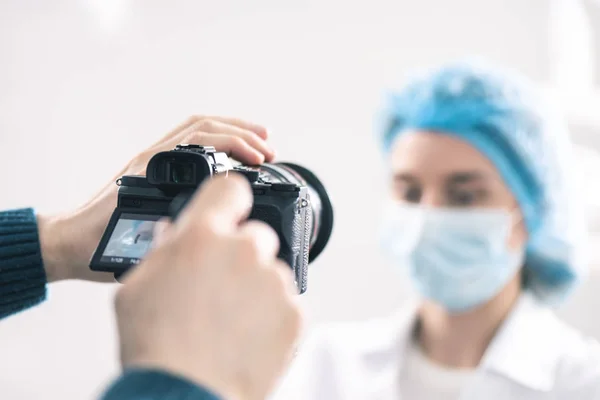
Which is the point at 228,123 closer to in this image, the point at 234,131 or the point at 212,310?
the point at 234,131

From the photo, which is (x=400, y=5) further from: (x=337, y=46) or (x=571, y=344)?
(x=571, y=344)

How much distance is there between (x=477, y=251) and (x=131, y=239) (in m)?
1.14

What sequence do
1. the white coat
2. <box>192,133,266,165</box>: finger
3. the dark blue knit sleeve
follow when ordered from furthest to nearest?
the white coat → <box>192,133,266,165</box>: finger → the dark blue knit sleeve

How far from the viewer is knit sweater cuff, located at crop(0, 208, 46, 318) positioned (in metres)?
0.89

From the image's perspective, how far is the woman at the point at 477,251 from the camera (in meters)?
1.57

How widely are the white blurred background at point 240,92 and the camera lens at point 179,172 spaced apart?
49.9 inches

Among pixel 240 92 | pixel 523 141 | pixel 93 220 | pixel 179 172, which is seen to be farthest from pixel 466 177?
pixel 179 172

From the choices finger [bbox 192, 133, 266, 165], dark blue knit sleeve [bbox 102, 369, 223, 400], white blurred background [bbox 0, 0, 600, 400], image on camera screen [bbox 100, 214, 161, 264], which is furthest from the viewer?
white blurred background [bbox 0, 0, 600, 400]

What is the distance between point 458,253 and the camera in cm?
163

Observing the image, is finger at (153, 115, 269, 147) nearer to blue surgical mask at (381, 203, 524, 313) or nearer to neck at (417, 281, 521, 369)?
blue surgical mask at (381, 203, 524, 313)

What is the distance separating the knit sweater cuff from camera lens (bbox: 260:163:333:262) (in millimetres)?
315

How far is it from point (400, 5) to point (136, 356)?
1.72 metres

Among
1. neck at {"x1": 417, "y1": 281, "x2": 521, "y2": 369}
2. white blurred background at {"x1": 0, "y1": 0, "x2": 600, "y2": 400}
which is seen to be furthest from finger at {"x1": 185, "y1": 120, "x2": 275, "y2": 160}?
white blurred background at {"x1": 0, "y1": 0, "x2": 600, "y2": 400}

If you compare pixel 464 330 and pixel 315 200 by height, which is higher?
pixel 315 200
